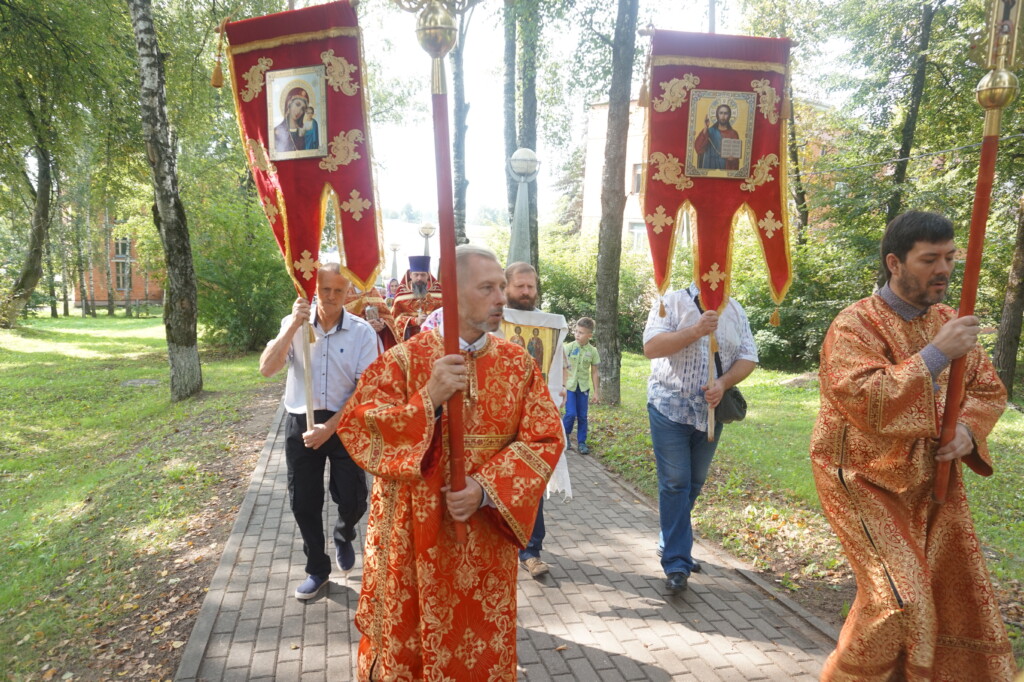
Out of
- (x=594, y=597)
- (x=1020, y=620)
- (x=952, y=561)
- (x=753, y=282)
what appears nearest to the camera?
(x=952, y=561)

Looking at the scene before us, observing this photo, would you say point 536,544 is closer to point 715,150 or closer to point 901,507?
point 901,507

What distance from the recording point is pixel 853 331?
296 centimetres

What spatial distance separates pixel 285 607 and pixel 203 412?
300 inches

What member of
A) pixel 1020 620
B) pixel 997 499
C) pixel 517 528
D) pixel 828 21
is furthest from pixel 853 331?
pixel 828 21

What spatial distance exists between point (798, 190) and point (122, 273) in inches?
1989

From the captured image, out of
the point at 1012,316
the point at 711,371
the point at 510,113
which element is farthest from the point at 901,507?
the point at 1012,316

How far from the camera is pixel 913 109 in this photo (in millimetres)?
16109

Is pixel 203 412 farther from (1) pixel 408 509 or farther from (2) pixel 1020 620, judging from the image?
(2) pixel 1020 620

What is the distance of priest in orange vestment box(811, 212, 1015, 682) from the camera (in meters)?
2.71

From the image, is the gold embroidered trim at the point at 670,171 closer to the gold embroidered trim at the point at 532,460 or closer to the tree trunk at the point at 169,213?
the gold embroidered trim at the point at 532,460

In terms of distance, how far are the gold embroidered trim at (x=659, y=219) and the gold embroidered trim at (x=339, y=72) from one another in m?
2.04

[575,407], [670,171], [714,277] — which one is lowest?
[575,407]

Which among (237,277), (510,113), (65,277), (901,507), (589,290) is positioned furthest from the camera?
(65,277)

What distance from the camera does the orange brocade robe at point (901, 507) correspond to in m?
2.71
